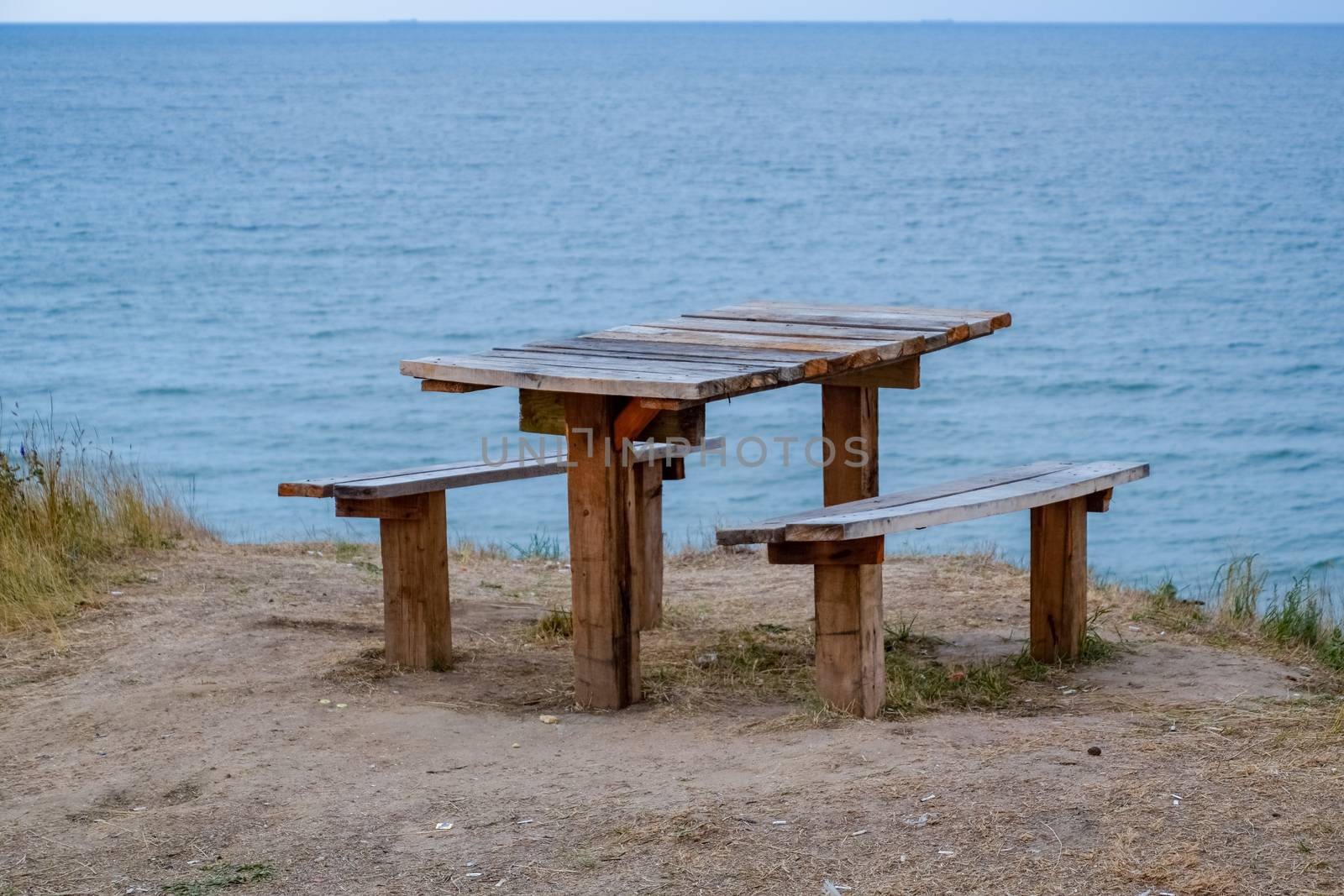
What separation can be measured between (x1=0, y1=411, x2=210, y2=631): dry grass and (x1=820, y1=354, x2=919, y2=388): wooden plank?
308 centimetres

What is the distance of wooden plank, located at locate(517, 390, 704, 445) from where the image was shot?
14.7ft

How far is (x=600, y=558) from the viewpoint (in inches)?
184

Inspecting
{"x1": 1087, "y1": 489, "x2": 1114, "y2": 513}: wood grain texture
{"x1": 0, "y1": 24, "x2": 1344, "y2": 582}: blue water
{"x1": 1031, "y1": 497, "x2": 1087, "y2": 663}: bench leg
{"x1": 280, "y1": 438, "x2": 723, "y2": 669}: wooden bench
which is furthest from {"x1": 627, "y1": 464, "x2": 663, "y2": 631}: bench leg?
{"x1": 0, "y1": 24, "x2": 1344, "y2": 582}: blue water

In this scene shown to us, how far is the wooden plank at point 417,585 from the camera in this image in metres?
5.21

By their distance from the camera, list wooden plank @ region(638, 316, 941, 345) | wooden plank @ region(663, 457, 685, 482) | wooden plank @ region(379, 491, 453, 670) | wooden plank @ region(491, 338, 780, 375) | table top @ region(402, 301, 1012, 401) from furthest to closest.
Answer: wooden plank @ region(663, 457, 685, 482)
wooden plank @ region(379, 491, 453, 670)
wooden plank @ region(638, 316, 941, 345)
wooden plank @ region(491, 338, 780, 375)
table top @ region(402, 301, 1012, 401)

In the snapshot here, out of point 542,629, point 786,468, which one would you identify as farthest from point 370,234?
point 542,629

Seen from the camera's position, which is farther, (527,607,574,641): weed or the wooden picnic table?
(527,607,574,641): weed

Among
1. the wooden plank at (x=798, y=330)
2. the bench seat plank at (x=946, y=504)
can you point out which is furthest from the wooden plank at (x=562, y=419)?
the wooden plank at (x=798, y=330)

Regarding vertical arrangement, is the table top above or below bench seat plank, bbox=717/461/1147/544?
above

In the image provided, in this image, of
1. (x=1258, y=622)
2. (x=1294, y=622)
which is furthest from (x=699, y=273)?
(x=1294, y=622)

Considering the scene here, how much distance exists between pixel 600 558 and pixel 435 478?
0.74 m

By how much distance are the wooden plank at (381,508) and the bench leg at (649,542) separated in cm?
81

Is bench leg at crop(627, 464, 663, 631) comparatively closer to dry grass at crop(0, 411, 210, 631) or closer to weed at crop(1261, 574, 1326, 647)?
dry grass at crop(0, 411, 210, 631)

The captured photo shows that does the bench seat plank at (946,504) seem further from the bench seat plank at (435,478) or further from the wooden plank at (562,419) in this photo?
the bench seat plank at (435,478)
